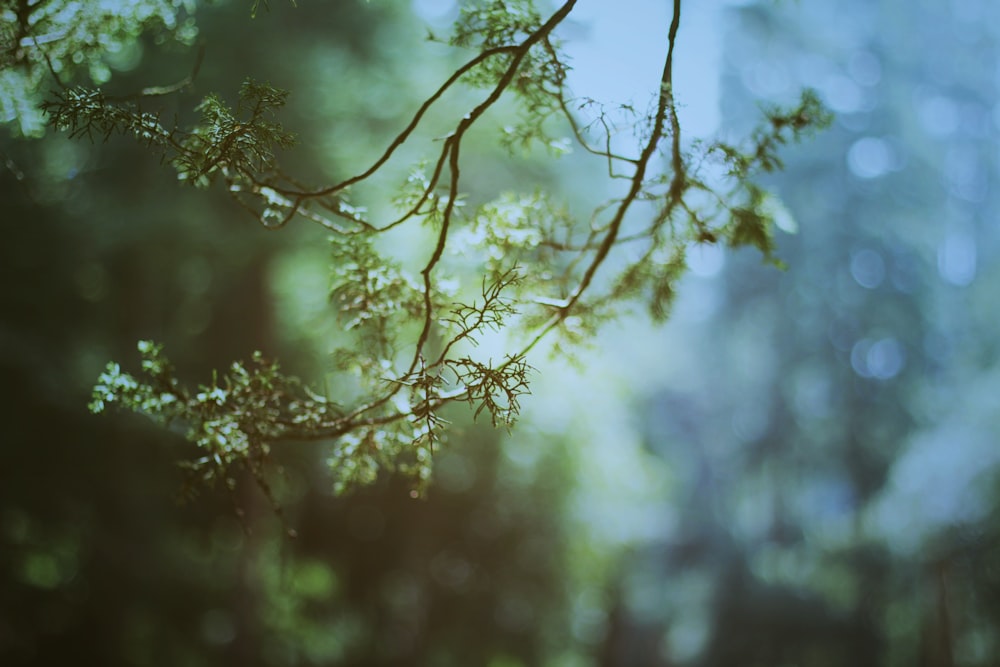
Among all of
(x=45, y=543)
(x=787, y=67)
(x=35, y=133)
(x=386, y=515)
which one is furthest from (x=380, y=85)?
(x=787, y=67)

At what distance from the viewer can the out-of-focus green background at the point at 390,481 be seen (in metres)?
9.00

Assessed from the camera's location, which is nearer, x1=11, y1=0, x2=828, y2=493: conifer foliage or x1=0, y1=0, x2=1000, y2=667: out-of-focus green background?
x1=11, y1=0, x2=828, y2=493: conifer foliage

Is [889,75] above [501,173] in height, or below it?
above

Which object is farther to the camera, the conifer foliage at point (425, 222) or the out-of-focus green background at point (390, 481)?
the out-of-focus green background at point (390, 481)

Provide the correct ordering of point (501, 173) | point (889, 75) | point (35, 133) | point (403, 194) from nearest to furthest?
point (403, 194) < point (35, 133) < point (501, 173) < point (889, 75)

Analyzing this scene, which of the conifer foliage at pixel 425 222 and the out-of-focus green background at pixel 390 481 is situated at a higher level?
the out-of-focus green background at pixel 390 481

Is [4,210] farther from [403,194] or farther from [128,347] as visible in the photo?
[403,194]

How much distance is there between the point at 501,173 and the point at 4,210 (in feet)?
23.1

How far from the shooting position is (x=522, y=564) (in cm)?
1142

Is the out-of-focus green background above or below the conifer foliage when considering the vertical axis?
above

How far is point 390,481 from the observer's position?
10.7 metres

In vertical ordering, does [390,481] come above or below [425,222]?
above

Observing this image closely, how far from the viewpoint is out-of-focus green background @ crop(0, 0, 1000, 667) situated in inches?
354

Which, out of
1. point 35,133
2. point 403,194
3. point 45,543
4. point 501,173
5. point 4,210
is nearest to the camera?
point 403,194
